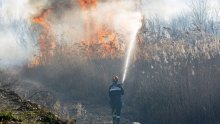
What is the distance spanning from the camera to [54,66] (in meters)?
21.9

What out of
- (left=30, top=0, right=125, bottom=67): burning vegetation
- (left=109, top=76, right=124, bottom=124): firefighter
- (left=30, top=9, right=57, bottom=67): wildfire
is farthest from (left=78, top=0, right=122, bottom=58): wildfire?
(left=109, top=76, right=124, bottom=124): firefighter

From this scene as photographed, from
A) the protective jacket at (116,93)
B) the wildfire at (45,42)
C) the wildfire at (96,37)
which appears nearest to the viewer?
the protective jacket at (116,93)

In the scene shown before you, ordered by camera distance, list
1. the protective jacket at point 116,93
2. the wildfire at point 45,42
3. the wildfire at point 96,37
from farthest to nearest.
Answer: the wildfire at point 45,42, the wildfire at point 96,37, the protective jacket at point 116,93

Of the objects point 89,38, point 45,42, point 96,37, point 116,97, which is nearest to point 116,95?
point 116,97

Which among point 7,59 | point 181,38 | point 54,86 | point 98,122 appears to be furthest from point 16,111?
point 7,59

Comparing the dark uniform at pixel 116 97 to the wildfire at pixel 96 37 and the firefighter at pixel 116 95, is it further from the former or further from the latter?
the wildfire at pixel 96 37

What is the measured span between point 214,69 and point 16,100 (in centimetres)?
632

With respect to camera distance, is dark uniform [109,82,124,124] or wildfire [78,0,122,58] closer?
dark uniform [109,82,124,124]

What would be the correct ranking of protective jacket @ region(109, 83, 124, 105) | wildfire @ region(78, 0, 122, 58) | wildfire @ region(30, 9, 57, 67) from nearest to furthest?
1. protective jacket @ region(109, 83, 124, 105)
2. wildfire @ region(78, 0, 122, 58)
3. wildfire @ region(30, 9, 57, 67)

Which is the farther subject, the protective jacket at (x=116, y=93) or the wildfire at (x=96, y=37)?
the wildfire at (x=96, y=37)

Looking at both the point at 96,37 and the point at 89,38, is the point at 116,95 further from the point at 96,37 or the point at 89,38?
the point at 89,38

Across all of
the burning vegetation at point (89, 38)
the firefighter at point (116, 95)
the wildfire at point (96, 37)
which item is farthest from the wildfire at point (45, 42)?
the firefighter at point (116, 95)

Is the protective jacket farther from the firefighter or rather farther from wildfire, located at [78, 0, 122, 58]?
wildfire, located at [78, 0, 122, 58]

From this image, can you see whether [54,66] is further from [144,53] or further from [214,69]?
[214,69]
